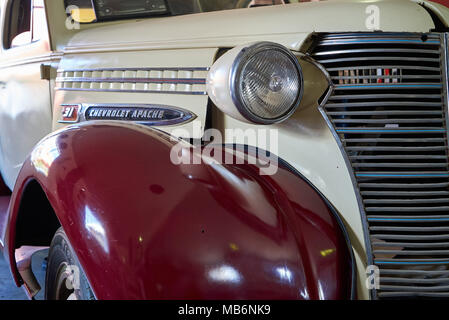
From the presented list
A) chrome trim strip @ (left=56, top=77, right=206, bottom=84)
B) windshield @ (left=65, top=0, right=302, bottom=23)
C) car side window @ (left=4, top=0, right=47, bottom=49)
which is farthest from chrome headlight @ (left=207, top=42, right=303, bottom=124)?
car side window @ (left=4, top=0, right=47, bottom=49)

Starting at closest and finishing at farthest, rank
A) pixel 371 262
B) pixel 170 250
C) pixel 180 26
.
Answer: pixel 170 250 < pixel 371 262 < pixel 180 26

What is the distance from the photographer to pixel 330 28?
1.58 m

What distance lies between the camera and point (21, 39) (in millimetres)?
2816

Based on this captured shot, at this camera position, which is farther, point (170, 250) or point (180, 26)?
point (180, 26)

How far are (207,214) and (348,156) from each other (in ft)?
1.50

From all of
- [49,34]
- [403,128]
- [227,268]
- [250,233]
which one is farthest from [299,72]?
[49,34]

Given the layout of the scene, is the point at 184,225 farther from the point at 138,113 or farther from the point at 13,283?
the point at 13,283

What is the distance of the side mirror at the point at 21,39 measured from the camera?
2.73m

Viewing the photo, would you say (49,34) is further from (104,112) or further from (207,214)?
(207,214)

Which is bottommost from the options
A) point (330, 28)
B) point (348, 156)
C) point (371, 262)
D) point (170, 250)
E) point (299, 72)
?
point (371, 262)

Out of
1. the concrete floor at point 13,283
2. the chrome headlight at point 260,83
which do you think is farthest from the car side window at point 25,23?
the chrome headlight at point 260,83

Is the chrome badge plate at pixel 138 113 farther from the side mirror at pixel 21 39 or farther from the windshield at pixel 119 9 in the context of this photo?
the side mirror at pixel 21 39

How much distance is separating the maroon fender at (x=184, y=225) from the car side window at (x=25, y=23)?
1229 millimetres

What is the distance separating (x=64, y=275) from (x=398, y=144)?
41.8 inches
